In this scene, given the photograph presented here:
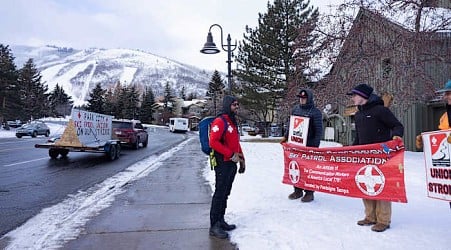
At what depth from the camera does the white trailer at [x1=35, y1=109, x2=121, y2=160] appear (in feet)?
48.8

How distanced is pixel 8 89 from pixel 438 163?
207ft

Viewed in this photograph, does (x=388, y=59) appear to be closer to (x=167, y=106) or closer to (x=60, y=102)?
(x=167, y=106)

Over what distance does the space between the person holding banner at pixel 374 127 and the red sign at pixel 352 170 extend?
0.12 meters

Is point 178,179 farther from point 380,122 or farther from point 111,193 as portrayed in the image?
point 380,122

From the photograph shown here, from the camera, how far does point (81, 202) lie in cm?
757

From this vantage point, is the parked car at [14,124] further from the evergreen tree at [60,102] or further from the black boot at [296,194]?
the black boot at [296,194]

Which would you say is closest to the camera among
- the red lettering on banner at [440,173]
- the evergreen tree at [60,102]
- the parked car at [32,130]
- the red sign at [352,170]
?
the red lettering on banner at [440,173]

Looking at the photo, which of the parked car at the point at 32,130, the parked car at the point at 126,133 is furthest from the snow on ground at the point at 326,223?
the parked car at the point at 32,130

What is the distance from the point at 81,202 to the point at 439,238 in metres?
5.89

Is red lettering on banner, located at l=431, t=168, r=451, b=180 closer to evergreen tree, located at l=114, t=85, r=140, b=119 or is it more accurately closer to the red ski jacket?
the red ski jacket

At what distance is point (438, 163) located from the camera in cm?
454

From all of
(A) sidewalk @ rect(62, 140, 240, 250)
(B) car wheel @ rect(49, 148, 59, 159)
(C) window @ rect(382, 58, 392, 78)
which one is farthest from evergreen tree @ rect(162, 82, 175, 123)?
(A) sidewalk @ rect(62, 140, 240, 250)

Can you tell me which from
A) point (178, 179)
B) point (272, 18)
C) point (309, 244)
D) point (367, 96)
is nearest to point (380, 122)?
point (367, 96)

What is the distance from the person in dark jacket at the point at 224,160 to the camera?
518cm
